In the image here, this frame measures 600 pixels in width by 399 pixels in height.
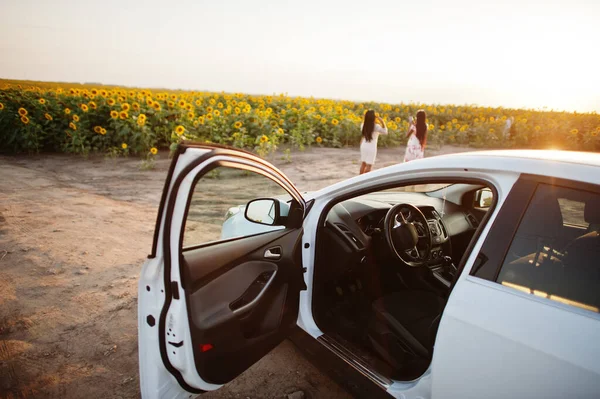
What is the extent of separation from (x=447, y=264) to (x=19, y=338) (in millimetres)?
3636

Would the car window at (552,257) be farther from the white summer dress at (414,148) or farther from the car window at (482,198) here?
the white summer dress at (414,148)

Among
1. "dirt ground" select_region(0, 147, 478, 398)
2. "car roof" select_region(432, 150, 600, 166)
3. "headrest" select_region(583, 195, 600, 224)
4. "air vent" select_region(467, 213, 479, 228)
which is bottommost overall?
"dirt ground" select_region(0, 147, 478, 398)

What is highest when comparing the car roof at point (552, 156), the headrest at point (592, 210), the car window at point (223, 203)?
the car roof at point (552, 156)

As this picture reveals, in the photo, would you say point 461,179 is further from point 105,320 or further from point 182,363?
point 105,320

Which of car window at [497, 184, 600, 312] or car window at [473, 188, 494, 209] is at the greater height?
car window at [497, 184, 600, 312]

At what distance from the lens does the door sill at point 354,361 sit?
1967 mm

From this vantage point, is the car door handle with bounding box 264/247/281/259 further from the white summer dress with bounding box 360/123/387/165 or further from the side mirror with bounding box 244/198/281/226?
the white summer dress with bounding box 360/123/387/165

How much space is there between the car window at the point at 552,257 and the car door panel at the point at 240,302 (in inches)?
47.7

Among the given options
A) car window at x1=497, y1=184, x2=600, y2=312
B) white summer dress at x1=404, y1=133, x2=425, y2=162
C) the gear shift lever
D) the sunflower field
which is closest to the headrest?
car window at x1=497, y1=184, x2=600, y2=312

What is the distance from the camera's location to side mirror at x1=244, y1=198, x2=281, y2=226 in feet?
7.66

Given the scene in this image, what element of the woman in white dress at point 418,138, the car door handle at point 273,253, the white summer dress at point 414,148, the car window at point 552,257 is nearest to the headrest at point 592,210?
the car window at point 552,257

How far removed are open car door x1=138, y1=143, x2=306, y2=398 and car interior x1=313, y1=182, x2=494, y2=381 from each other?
0.36 metres

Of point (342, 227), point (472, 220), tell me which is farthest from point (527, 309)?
point (472, 220)

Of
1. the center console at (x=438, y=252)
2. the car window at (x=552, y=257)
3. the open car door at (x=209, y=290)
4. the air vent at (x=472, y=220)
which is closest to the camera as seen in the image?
the car window at (x=552, y=257)
